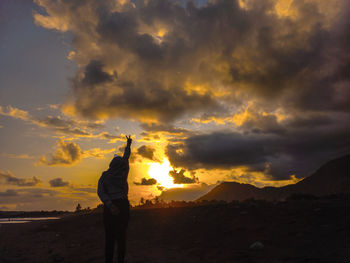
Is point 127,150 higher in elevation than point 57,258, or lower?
higher

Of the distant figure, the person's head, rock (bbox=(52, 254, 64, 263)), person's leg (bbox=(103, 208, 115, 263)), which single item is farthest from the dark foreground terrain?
the person's head

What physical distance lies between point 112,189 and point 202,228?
6.39 meters

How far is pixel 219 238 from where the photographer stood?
33.6ft

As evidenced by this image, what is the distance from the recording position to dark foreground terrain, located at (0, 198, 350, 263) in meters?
7.91

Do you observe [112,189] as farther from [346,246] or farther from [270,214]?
[270,214]

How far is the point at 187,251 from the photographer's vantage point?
9.26 m

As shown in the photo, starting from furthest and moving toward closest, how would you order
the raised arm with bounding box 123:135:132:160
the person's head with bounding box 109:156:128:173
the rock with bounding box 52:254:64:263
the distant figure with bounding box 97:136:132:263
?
the rock with bounding box 52:254:64:263 < the raised arm with bounding box 123:135:132:160 < the person's head with bounding box 109:156:128:173 < the distant figure with bounding box 97:136:132:263

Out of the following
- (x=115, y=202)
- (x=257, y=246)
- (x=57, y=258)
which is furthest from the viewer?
(x=57, y=258)

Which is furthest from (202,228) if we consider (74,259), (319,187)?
(319,187)

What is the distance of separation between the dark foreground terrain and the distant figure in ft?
7.08

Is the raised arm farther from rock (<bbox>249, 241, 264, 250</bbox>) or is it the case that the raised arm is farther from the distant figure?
rock (<bbox>249, 241, 264, 250</bbox>)

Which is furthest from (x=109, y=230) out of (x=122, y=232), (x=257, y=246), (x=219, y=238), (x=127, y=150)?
(x=219, y=238)

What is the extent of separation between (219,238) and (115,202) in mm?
4968

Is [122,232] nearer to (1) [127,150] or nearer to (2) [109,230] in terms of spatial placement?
(2) [109,230]
